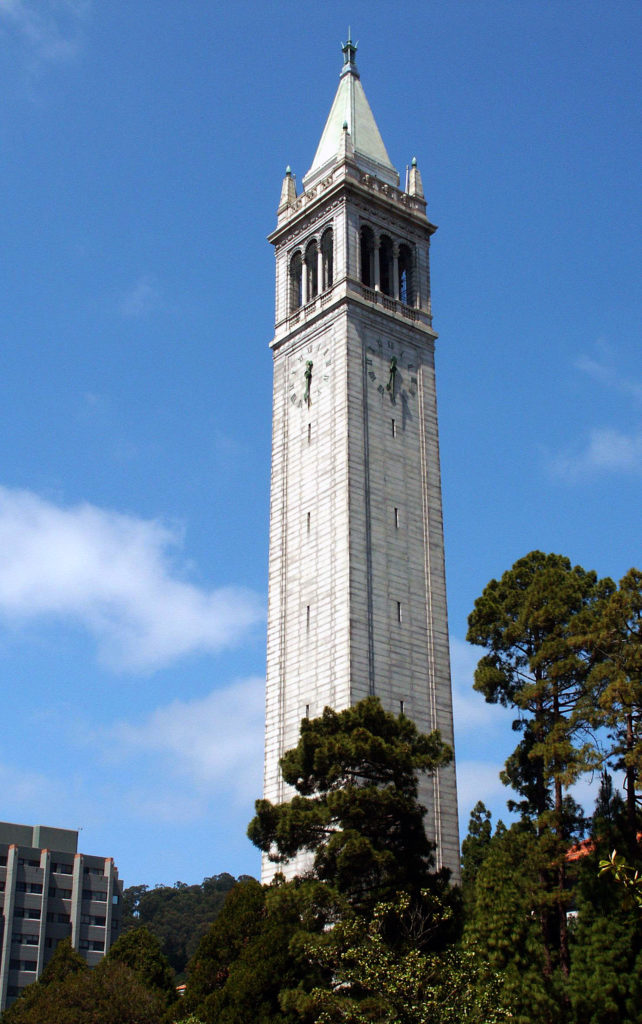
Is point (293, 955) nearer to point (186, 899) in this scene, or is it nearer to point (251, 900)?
point (251, 900)

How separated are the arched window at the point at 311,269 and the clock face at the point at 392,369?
241 inches

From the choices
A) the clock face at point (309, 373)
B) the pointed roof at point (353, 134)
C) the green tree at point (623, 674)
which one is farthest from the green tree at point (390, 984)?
the pointed roof at point (353, 134)

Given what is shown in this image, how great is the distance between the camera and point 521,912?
33375mm

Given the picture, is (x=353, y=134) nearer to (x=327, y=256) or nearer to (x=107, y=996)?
(x=327, y=256)

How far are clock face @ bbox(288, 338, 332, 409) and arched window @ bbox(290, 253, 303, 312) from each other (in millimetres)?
4271

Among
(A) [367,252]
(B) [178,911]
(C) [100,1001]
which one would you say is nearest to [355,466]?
(A) [367,252]

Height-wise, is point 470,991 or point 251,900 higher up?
point 251,900

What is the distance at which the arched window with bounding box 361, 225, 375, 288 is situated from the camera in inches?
2387

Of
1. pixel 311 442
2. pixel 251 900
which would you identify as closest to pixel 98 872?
pixel 311 442

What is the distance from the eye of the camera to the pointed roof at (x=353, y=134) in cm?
6431

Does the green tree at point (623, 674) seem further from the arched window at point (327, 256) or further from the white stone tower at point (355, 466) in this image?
the arched window at point (327, 256)

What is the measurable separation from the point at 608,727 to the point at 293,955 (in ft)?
36.6

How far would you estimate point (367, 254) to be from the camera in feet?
202

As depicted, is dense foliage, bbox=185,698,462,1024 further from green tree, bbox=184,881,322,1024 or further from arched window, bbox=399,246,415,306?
arched window, bbox=399,246,415,306
